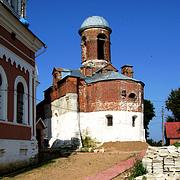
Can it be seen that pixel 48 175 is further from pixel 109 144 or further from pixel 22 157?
pixel 109 144

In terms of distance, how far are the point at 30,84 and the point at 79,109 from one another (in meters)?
17.9

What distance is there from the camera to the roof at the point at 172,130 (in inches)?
1597

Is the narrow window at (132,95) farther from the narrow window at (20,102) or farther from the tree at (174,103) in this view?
the narrow window at (20,102)

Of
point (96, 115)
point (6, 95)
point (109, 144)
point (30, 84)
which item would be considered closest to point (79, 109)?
point (96, 115)

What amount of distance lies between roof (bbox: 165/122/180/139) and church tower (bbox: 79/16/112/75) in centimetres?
992

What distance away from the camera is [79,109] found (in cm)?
3819

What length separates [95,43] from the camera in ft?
142

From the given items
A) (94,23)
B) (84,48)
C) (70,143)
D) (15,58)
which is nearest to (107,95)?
(70,143)

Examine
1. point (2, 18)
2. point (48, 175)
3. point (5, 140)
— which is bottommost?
point (48, 175)

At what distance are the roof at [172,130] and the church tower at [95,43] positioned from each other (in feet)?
32.6

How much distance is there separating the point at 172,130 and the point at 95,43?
1300 centimetres

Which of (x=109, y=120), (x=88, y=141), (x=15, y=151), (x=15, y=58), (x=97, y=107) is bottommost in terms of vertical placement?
(x=15, y=151)

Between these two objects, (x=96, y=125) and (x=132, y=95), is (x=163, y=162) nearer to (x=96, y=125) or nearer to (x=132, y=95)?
(x=96, y=125)

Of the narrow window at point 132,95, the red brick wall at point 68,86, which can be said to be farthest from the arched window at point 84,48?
the narrow window at point 132,95
